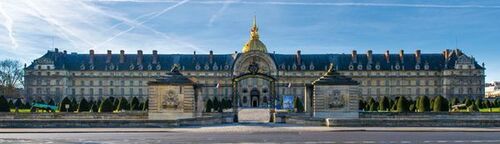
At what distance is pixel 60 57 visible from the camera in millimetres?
98125

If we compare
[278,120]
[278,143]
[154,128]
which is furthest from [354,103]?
[278,143]

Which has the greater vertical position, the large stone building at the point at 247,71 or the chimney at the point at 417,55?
the chimney at the point at 417,55

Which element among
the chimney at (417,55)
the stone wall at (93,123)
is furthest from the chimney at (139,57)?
the stone wall at (93,123)

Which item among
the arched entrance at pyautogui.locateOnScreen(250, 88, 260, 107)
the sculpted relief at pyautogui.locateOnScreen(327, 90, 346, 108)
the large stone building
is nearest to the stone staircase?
the sculpted relief at pyautogui.locateOnScreen(327, 90, 346, 108)

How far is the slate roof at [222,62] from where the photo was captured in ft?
323

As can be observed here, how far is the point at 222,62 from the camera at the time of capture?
10144 cm

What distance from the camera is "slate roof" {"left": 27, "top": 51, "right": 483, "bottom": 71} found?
9838 centimetres

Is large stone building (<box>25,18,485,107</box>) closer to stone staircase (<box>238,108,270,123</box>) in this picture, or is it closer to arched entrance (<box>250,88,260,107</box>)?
arched entrance (<box>250,88,260,107</box>)

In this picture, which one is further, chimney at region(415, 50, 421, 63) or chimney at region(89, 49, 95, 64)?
chimney at region(415, 50, 421, 63)

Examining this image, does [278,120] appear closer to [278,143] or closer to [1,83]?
[278,143]

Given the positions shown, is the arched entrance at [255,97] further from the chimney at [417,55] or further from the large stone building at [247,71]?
the chimney at [417,55]

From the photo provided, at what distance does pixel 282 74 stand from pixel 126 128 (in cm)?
7541

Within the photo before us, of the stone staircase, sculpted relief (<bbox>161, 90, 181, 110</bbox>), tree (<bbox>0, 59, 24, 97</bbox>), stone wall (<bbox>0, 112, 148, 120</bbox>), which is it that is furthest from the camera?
tree (<bbox>0, 59, 24, 97</bbox>)

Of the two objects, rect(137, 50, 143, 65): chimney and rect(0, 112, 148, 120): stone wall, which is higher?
rect(137, 50, 143, 65): chimney
